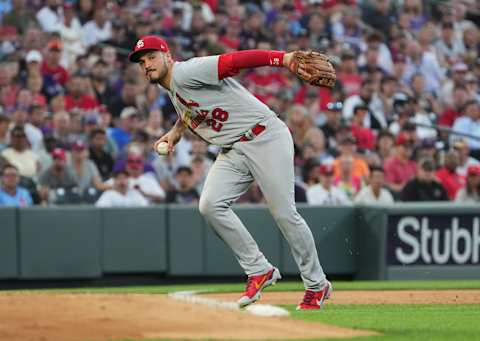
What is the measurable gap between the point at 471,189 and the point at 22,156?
5535mm

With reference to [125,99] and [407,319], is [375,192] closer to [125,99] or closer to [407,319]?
[125,99]

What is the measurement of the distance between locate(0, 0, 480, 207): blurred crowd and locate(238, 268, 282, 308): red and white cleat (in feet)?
17.4

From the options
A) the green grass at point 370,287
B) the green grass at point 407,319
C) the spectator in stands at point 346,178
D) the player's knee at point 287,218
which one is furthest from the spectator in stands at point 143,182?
the player's knee at point 287,218

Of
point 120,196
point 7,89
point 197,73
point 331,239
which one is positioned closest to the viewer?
point 197,73

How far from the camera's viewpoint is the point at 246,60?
24.8 ft

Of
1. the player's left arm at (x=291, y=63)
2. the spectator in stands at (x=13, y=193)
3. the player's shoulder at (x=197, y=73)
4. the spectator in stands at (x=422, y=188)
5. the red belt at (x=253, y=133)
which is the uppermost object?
the player's left arm at (x=291, y=63)

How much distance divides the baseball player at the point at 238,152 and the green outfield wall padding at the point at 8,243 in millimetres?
5184

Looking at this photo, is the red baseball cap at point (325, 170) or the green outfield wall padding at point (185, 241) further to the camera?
the red baseball cap at point (325, 170)

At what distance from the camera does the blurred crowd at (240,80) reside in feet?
44.6

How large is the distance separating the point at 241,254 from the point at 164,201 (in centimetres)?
606

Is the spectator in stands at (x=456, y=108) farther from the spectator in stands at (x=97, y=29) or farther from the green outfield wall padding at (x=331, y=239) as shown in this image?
the spectator in stands at (x=97, y=29)

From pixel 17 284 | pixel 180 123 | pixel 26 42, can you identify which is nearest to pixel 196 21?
pixel 26 42

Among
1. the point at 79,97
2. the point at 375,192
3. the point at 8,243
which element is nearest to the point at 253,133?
the point at 8,243

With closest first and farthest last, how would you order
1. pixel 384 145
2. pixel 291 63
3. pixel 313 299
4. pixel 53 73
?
pixel 291 63, pixel 313 299, pixel 53 73, pixel 384 145
